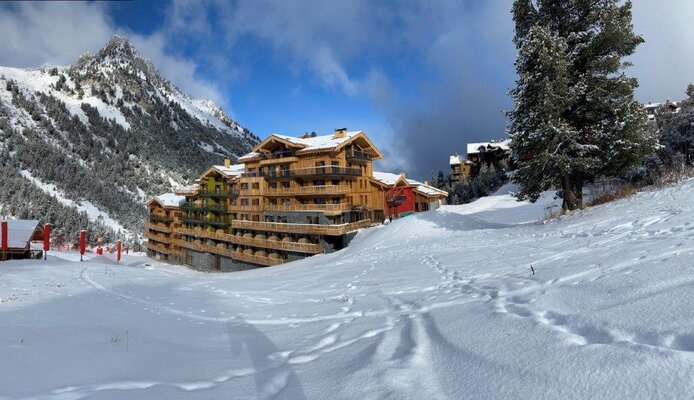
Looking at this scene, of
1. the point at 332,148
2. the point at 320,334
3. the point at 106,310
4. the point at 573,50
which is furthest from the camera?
the point at 332,148

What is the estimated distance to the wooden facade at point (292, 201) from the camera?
136 feet

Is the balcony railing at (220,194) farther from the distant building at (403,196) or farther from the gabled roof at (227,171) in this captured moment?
the distant building at (403,196)

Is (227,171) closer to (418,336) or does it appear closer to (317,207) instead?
(317,207)

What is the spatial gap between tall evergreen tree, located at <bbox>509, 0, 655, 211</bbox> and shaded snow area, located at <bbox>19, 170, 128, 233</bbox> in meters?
137

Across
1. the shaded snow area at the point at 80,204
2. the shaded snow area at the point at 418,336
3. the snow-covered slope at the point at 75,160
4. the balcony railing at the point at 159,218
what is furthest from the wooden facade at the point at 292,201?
the shaded snow area at the point at 80,204

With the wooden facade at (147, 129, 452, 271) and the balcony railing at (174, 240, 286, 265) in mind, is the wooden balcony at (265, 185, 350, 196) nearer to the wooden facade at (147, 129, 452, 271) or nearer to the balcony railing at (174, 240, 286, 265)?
the wooden facade at (147, 129, 452, 271)

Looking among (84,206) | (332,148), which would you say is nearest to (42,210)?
(84,206)

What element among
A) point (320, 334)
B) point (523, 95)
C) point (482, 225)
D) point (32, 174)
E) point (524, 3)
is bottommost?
point (320, 334)

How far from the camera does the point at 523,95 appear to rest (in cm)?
1862

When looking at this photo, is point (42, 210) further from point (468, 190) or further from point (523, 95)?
point (523, 95)

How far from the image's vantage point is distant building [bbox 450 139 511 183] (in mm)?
82625

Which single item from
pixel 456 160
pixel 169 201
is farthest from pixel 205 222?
pixel 456 160

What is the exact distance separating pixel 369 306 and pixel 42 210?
12478cm

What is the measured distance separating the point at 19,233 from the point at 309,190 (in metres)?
28.8
